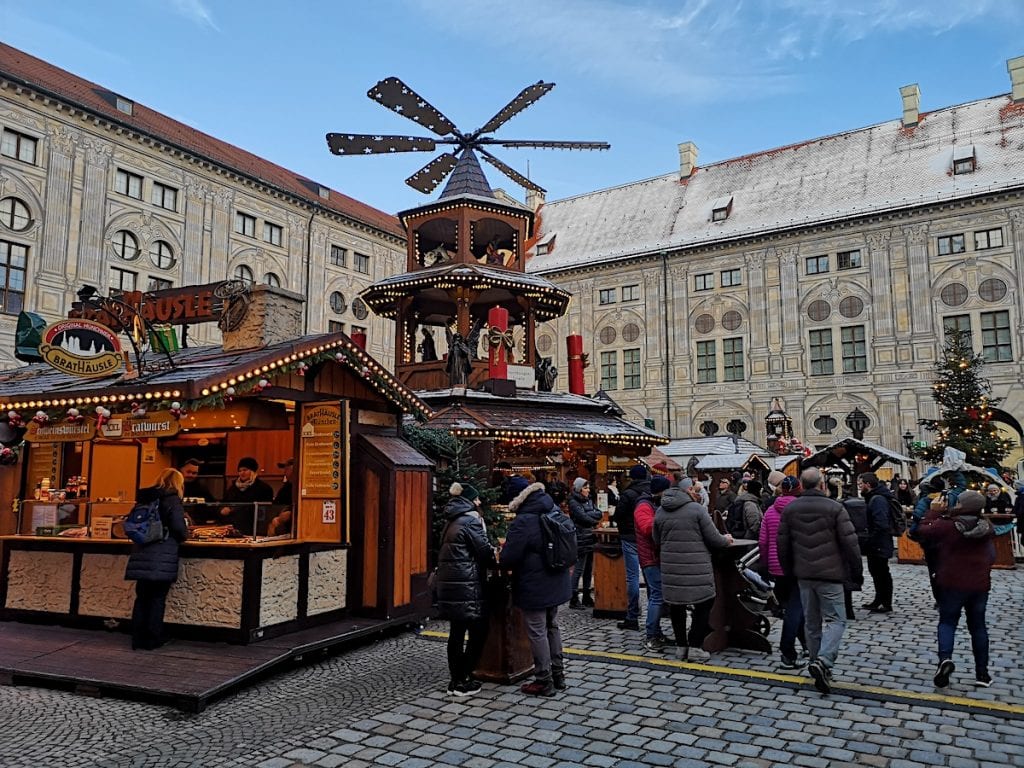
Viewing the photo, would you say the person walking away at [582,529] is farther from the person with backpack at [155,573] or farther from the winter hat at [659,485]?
the person with backpack at [155,573]

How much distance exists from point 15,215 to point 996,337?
138ft

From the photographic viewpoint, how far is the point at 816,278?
129 ft

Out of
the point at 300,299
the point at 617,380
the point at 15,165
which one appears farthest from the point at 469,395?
the point at 617,380

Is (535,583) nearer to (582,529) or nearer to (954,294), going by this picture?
(582,529)

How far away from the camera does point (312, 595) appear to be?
9.12 metres

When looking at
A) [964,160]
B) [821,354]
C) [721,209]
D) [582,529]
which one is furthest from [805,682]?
[721,209]

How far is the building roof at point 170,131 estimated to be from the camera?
31375 millimetres

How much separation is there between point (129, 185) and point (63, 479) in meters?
25.8

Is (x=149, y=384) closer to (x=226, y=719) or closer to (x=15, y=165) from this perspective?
(x=226, y=719)

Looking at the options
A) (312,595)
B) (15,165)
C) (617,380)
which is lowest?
(312,595)

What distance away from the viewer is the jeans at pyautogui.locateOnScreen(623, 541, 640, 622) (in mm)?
9742

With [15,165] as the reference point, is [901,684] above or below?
below

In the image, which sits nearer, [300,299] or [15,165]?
[300,299]

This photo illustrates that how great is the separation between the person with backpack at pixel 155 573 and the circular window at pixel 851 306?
37.0m
